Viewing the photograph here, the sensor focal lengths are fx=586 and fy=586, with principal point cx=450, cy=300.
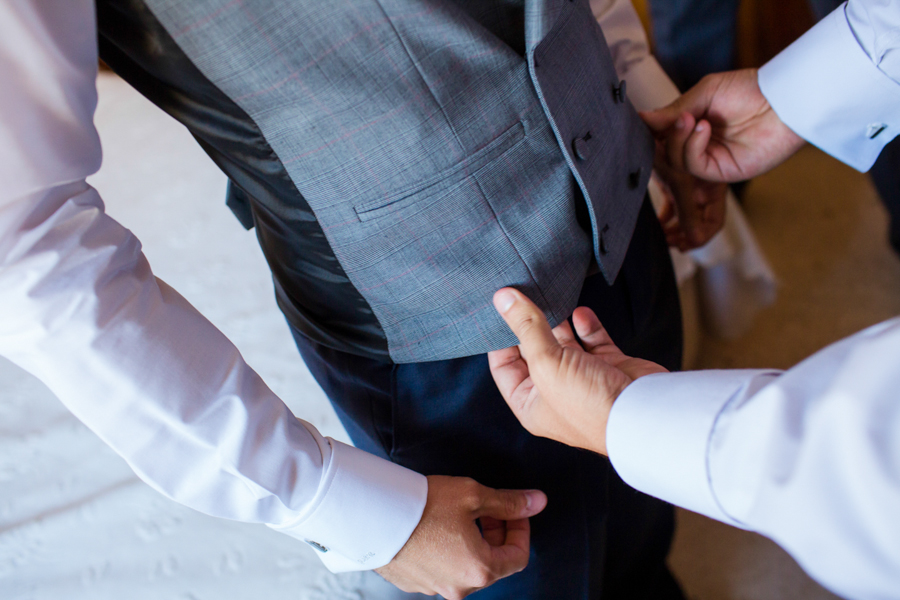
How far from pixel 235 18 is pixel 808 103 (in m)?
0.71

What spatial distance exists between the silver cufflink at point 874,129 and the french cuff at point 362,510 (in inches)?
28.2

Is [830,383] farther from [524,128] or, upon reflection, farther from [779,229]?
[779,229]

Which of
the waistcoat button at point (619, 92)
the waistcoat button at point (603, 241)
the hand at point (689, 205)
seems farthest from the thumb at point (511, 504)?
the hand at point (689, 205)

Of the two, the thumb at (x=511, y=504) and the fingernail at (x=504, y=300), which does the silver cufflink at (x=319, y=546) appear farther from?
the fingernail at (x=504, y=300)

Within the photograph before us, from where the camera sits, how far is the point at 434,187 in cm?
50

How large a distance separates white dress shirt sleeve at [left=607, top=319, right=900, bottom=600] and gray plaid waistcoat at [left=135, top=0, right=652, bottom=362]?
7.6 inches

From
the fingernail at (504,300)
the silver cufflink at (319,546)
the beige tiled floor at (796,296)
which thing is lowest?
the beige tiled floor at (796,296)

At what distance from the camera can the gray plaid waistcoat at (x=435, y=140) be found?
425 millimetres

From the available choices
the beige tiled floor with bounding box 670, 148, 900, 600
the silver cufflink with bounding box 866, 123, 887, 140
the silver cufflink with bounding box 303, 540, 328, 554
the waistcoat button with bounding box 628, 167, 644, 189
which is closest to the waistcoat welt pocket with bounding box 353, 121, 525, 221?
the waistcoat button with bounding box 628, 167, 644, 189

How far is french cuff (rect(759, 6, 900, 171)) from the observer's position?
28.1 inches

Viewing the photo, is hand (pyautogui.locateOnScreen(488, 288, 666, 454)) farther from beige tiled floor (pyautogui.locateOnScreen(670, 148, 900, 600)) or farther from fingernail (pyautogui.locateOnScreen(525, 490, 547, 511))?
beige tiled floor (pyautogui.locateOnScreen(670, 148, 900, 600))

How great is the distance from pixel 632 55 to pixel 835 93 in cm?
28

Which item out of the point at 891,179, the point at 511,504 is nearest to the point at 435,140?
the point at 511,504

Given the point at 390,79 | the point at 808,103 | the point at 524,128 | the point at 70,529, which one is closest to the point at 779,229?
the point at 808,103
